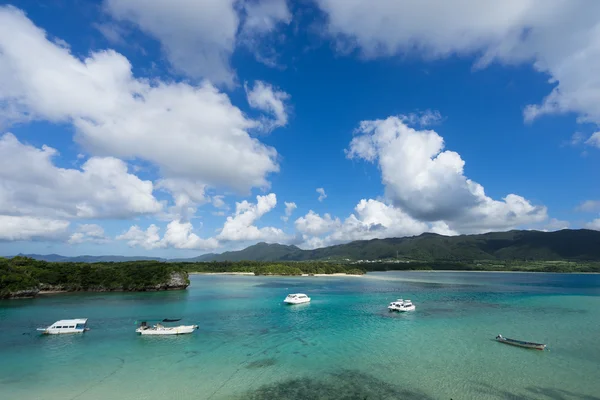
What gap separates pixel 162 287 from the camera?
96.8 metres

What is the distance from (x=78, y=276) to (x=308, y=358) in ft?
287

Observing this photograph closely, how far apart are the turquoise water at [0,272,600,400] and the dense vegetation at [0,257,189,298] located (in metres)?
29.3

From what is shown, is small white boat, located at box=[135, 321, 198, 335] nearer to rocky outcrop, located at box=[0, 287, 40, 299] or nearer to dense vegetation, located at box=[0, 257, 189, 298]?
rocky outcrop, located at box=[0, 287, 40, 299]

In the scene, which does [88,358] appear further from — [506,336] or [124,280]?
[124,280]

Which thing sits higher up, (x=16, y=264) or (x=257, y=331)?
(x=16, y=264)

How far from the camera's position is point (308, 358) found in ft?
101

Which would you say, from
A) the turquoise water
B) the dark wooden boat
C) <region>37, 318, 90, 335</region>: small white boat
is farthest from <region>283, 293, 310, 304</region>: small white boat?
the dark wooden boat

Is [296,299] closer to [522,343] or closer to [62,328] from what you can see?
[62,328]

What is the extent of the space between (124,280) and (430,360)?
91090mm

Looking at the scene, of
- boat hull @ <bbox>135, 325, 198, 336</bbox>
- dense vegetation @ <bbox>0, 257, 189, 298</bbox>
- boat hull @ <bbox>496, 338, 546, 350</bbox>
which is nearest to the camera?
boat hull @ <bbox>496, 338, 546, 350</bbox>

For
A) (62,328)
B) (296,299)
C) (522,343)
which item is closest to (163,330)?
(62,328)

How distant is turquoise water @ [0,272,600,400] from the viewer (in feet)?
76.1

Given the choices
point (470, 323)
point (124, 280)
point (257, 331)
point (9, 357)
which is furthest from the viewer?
point (124, 280)

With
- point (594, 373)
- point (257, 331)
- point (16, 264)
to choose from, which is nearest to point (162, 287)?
point (16, 264)
